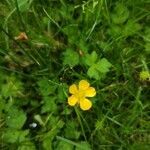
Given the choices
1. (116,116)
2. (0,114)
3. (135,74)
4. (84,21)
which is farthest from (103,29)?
(0,114)

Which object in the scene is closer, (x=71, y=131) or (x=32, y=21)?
(x=71, y=131)

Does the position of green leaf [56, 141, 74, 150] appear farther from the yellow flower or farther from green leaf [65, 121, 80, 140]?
the yellow flower

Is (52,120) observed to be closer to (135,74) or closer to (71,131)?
(71,131)

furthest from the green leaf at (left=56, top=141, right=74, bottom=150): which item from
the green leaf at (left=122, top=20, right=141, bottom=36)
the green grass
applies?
the green leaf at (left=122, top=20, right=141, bottom=36)

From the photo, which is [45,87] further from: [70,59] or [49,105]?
[70,59]

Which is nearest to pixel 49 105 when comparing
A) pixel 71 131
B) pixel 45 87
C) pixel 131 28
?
pixel 45 87

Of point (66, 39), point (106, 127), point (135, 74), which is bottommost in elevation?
point (106, 127)
